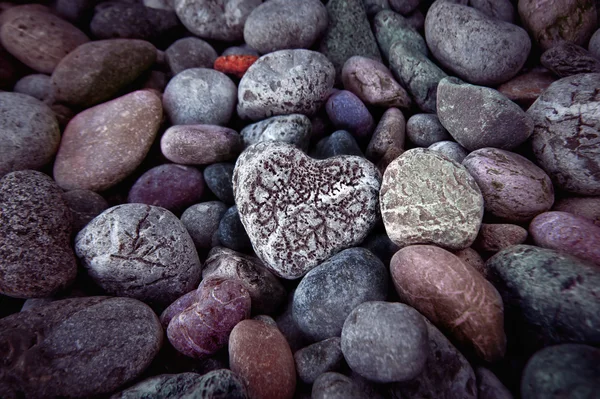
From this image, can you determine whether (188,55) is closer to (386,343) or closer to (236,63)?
(236,63)

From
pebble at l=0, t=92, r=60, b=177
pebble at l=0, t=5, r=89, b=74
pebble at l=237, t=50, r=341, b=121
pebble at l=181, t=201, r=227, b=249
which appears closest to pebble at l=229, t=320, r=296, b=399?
pebble at l=181, t=201, r=227, b=249

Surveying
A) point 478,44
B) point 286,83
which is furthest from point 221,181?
point 478,44

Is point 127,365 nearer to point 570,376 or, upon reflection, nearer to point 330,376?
point 330,376

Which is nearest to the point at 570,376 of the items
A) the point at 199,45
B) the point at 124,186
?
the point at 124,186

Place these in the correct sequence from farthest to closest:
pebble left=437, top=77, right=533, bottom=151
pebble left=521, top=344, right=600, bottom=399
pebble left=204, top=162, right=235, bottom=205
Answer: pebble left=204, top=162, right=235, bottom=205 → pebble left=437, top=77, right=533, bottom=151 → pebble left=521, top=344, right=600, bottom=399

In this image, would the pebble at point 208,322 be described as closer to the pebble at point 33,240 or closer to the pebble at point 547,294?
the pebble at point 33,240

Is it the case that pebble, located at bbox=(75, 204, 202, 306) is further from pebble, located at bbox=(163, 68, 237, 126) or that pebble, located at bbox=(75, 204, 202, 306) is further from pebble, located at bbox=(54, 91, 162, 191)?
pebble, located at bbox=(163, 68, 237, 126)
